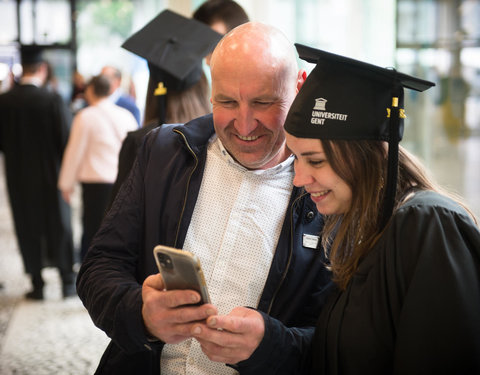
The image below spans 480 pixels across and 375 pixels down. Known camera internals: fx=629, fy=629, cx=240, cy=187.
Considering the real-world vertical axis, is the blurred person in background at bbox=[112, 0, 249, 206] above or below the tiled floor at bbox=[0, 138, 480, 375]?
above

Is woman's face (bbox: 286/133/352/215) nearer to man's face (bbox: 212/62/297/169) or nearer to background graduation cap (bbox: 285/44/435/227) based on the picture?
background graduation cap (bbox: 285/44/435/227)

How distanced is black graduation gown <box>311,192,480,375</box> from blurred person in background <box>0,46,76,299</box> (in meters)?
4.30

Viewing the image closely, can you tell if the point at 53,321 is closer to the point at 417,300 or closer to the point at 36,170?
the point at 36,170

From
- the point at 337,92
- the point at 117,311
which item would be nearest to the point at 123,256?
the point at 117,311

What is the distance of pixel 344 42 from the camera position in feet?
20.2

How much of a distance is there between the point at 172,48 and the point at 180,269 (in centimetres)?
157

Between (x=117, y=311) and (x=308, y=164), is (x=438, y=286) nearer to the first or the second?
(x=308, y=164)

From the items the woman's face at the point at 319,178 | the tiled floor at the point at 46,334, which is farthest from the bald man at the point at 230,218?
the tiled floor at the point at 46,334

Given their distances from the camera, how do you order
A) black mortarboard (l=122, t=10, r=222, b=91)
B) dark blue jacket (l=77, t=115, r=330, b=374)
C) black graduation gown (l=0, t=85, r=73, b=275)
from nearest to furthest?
dark blue jacket (l=77, t=115, r=330, b=374) < black mortarboard (l=122, t=10, r=222, b=91) < black graduation gown (l=0, t=85, r=73, b=275)

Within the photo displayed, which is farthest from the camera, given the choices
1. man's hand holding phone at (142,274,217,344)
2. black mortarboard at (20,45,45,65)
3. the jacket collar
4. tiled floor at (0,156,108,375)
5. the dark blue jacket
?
black mortarboard at (20,45,45,65)

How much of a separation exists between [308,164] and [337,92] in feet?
0.61

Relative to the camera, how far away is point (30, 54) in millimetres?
5570

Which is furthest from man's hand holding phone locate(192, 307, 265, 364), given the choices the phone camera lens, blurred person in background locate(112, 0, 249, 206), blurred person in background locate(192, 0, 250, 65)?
blurred person in background locate(192, 0, 250, 65)

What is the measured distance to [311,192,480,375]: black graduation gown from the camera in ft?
4.28
